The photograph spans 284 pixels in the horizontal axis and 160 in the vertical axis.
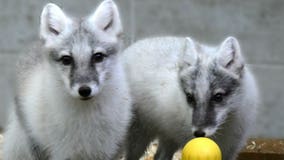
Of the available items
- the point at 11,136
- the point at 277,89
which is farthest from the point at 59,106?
the point at 277,89

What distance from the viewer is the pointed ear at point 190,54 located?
333 centimetres

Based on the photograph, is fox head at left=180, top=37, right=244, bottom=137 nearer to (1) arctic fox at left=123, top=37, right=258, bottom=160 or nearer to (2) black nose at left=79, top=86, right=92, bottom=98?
(1) arctic fox at left=123, top=37, right=258, bottom=160

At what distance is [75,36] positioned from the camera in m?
3.08

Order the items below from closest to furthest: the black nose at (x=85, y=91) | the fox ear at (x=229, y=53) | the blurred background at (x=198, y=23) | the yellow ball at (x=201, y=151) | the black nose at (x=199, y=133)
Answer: the yellow ball at (x=201, y=151), the black nose at (x=85, y=91), the black nose at (x=199, y=133), the fox ear at (x=229, y=53), the blurred background at (x=198, y=23)

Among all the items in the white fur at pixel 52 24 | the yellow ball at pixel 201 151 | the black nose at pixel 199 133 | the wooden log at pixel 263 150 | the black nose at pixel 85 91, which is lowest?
the wooden log at pixel 263 150

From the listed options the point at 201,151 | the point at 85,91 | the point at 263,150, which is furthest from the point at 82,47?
the point at 263,150

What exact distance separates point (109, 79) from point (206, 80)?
1.35ft

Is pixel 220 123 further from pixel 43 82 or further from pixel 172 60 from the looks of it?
pixel 43 82

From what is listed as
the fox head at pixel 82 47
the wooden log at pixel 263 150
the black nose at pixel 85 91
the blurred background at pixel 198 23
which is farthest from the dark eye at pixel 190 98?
the blurred background at pixel 198 23

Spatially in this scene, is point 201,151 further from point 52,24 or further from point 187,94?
point 52,24

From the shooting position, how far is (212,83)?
3234 mm

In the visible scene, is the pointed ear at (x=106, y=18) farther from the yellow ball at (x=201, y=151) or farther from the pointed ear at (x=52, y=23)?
the yellow ball at (x=201, y=151)

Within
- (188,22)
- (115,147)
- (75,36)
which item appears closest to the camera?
(75,36)

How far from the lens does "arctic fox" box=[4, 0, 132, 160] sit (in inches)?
120
